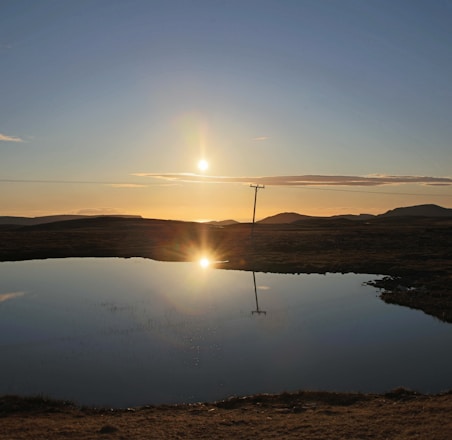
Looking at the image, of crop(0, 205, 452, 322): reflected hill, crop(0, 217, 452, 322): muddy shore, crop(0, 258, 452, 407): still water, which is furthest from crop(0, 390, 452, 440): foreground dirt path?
crop(0, 205, 452, 322): reflected hill

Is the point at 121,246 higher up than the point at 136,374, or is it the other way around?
the point at 121,246

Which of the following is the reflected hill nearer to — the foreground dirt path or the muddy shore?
the muddy shore

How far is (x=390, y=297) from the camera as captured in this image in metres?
43.7

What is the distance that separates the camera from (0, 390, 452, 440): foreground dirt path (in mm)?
15359

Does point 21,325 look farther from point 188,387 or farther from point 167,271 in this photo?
point 167,271

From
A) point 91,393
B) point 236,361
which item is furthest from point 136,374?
point 236,361

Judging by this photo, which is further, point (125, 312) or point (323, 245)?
point (323, 245)

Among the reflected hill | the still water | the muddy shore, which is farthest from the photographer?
the reflected hill

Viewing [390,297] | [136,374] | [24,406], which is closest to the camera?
[24,406]

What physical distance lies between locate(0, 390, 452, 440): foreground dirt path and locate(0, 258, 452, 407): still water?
5.40 feet

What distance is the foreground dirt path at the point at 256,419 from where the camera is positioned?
1536 centimetres

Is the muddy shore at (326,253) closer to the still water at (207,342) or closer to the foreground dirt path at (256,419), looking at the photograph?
the still water at (207,342)

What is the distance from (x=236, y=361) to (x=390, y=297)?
24.2 metres

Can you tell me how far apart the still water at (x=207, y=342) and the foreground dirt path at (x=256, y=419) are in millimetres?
1646
